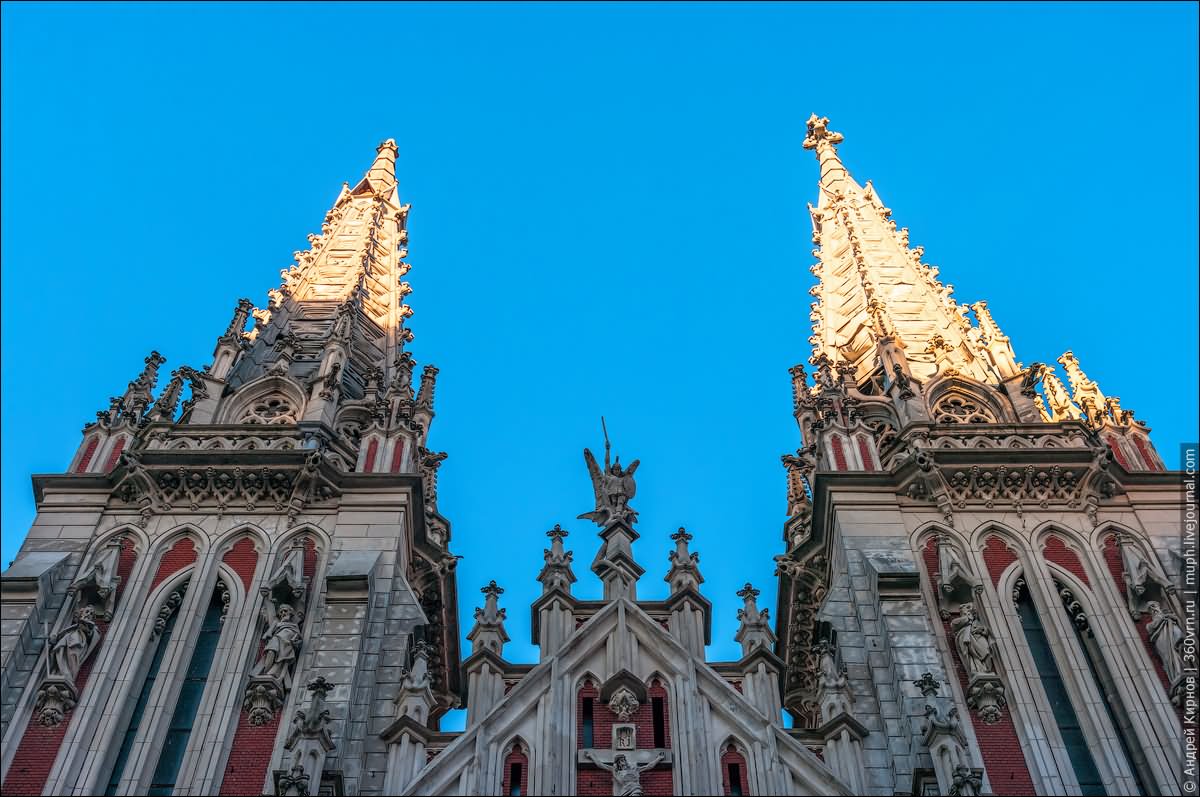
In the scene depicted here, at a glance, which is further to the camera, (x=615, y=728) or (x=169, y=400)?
(x=169, y=400)

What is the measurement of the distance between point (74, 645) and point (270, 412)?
7832 mm

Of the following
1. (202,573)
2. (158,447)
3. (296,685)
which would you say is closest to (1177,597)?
(296,685)

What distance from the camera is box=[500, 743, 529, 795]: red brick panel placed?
2008cm

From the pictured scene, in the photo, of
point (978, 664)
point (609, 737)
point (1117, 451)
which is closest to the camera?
point (609, 737)

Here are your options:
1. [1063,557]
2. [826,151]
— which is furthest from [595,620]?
[826,151]

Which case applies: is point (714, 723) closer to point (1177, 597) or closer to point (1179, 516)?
point (1177, 597)

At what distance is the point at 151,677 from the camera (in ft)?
74.2

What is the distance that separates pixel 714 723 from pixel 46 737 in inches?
329

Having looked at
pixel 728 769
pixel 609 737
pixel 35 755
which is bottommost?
pixel 728 769

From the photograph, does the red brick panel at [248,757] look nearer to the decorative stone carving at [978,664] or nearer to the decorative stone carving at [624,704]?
the decorative stone carving at [624,704]

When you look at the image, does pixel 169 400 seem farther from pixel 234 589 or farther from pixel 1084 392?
pixel 1084 392

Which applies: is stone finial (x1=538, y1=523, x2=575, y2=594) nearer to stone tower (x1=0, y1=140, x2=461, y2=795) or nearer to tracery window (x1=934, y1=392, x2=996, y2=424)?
Answer: stone tower (x1=0, y1=140, x2=461, y2=795)

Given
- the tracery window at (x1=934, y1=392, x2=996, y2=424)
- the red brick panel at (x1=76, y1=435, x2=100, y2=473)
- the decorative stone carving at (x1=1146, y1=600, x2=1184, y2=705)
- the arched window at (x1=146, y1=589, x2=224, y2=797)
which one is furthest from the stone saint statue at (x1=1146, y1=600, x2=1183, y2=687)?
the red brick panel at (x1=76, y1=435, x2=100, y2=473)

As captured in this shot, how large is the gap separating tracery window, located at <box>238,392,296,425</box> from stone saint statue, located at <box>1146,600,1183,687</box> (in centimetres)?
1406
